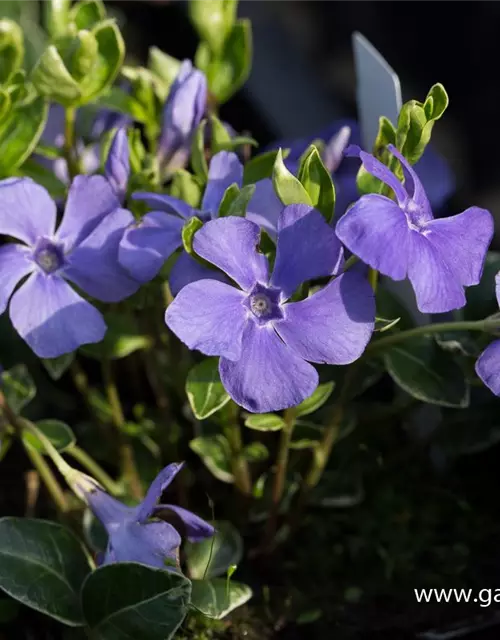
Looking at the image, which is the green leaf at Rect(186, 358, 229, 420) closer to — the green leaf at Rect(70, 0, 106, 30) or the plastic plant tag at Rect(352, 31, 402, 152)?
the plastic plant tag at Rect(352, 31, 402, 152)

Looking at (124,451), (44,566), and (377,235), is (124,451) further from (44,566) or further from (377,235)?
(377,235)

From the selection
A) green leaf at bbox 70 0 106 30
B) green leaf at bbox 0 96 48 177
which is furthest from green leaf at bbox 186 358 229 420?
green leaf at bbox 70 0 106 30

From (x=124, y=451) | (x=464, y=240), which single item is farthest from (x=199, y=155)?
(x=124, y=451)

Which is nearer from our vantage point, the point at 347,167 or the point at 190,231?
the point at 190,231

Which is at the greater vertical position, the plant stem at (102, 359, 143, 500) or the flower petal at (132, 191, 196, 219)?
the flower petal at (132, 191, 196, 219)

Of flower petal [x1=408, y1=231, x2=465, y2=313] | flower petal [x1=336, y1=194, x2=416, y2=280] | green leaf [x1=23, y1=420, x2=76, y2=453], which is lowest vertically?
green leaf [x1=23, y1=420, x2=76, y2=453]

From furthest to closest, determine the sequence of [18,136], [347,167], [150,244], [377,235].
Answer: [347,167] → [18,136] → [150,244] → [377,235]

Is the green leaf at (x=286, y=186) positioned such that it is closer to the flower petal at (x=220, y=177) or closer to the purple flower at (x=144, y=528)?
the flower petal at (x=220, y=177)

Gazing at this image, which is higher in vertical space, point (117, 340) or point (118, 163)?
point (118, 163)

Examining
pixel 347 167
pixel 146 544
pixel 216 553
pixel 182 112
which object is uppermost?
pixel 182 112
